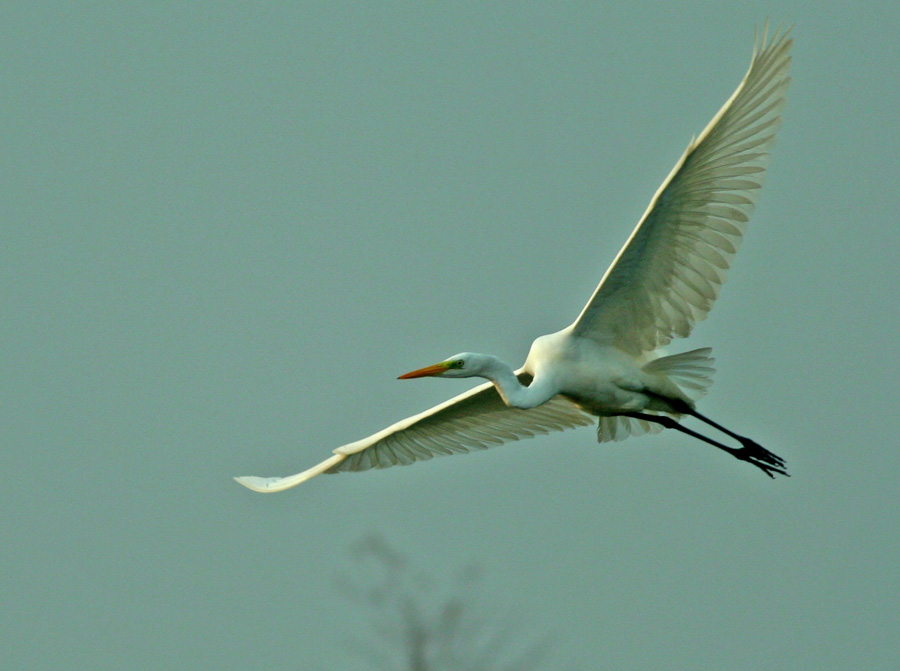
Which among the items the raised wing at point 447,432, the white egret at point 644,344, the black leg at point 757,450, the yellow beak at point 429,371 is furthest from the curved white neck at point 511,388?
the black leg at point 757,450

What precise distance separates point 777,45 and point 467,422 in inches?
172

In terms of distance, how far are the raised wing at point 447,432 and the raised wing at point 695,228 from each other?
1.21m

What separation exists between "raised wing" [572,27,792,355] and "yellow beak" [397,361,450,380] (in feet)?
3.42

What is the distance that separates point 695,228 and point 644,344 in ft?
4.02

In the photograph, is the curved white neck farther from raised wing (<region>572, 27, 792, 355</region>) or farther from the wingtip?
the wingtip

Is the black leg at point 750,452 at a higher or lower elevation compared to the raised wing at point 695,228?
lower

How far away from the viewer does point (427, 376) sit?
11320mm

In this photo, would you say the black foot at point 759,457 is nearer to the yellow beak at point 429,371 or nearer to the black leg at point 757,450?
the black leg at point 757,450

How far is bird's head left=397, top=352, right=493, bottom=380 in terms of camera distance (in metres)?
11.2

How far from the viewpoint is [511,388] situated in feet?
37.1

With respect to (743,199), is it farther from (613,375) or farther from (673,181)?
(613,375)

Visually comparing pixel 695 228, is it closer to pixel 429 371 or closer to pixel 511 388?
pixel 511 388

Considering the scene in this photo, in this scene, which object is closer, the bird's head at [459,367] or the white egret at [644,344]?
the white egret at [644,344]

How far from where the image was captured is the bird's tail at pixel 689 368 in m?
11.6
